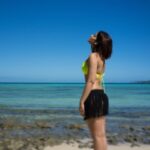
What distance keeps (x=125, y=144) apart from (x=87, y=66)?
16.8 ft

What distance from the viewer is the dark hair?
16.2ft

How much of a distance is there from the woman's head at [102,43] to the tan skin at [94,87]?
0.12 ft

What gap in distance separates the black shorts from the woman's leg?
0.29 feet

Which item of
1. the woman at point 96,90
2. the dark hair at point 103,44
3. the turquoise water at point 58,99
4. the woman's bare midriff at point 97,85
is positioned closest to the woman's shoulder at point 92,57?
the woman at point 96,90

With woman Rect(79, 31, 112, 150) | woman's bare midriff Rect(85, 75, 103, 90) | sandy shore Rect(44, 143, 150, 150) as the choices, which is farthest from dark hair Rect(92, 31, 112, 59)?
sandy shore Rect(44, 143, 150, 150)

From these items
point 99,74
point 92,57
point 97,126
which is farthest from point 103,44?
point 97,126

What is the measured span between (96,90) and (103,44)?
0.69 m

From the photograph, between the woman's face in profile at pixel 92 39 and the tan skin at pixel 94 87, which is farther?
the woman's face in profile at pixel 92 39

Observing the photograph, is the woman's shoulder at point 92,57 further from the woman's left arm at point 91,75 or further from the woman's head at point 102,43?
the woman's head at point 102,43

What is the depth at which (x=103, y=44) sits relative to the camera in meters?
4.95

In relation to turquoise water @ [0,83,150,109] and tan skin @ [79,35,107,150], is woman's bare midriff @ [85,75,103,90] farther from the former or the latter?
turquoise water @ [0,83,150,109]

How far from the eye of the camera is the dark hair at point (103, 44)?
4.93m

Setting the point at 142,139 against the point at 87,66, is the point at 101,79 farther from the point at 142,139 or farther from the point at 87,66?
the point at 142,139

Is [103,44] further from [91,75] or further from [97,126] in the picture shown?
[97,126]
